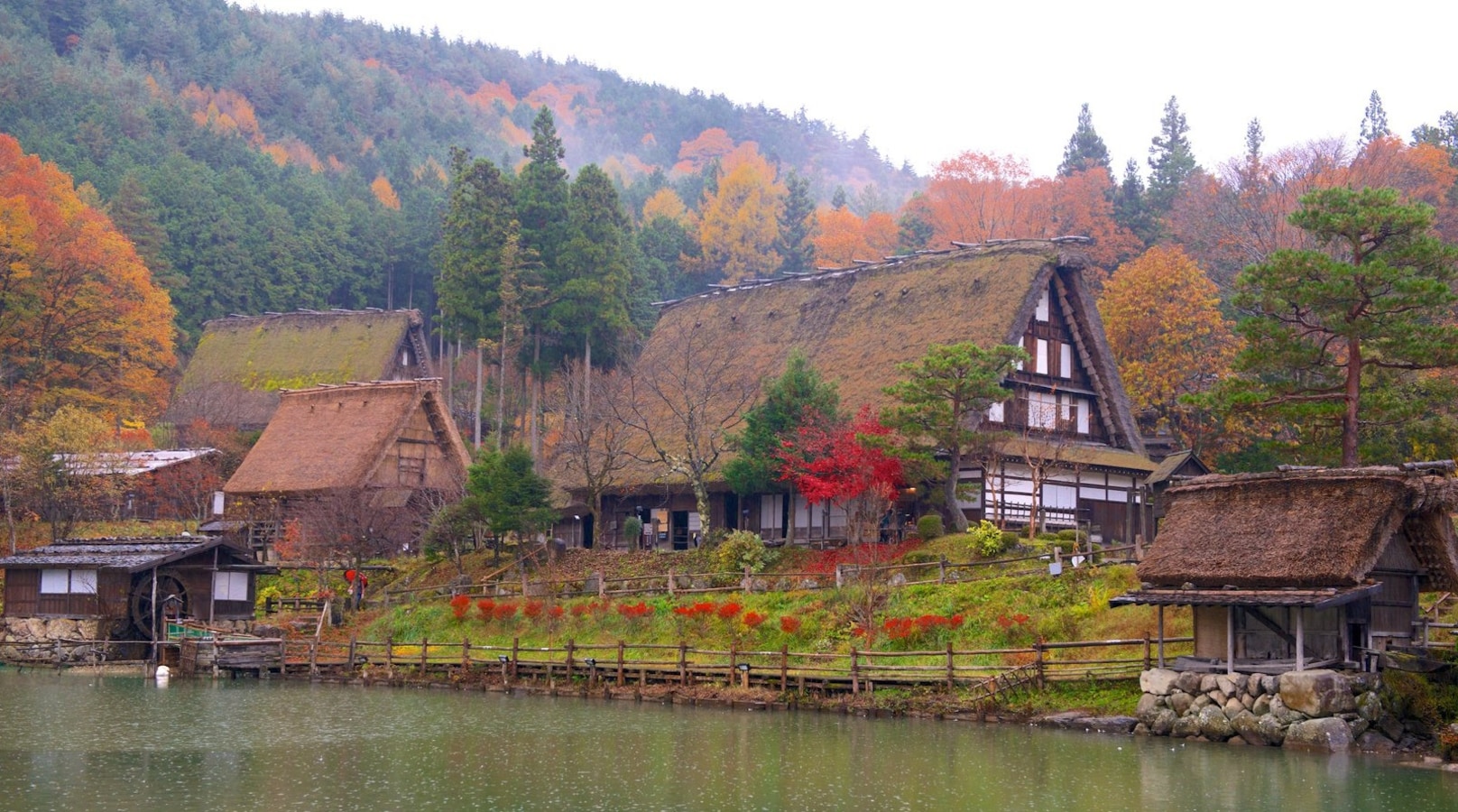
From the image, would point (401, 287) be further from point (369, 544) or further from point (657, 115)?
point (657, 115)

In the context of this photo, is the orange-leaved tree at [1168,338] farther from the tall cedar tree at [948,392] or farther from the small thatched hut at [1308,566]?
the small thatched hut at [1308,566]

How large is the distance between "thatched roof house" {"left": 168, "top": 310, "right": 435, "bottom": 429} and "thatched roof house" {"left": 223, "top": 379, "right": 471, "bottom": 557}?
32.8 ft

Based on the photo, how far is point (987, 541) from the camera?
35031mm

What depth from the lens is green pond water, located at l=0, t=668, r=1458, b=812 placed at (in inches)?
758

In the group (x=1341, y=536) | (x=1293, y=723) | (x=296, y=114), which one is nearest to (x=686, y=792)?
(x=1293, y=723)

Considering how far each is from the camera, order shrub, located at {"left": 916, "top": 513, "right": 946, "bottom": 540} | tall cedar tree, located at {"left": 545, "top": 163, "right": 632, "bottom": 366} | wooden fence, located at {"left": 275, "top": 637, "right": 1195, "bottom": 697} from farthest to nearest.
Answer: tall cedar tree, located at {"left": 545, "top": 163, "right": 632, "bottom": 366}, shrub, located at {"left": 916, "top": 513, "right": 946, "bottom": 540}, wooden fence, located at {"left": 275, "top": 637, "right": 1195, "bottom": 697}

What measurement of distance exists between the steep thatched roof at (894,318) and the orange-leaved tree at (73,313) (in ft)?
79.3

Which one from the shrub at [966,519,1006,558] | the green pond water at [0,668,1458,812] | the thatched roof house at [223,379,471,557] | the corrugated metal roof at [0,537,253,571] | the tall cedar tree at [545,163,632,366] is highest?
the tall cedar tree at [545,163,632,366]

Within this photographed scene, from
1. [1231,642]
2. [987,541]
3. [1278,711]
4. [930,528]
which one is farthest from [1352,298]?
[930,528]

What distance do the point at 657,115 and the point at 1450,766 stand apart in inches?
5833

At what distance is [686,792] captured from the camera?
65.8 feet

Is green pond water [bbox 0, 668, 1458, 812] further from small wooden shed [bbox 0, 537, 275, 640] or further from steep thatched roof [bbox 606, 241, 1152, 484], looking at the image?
steep thatched roof [bbox 606, 241, 1152, 484]

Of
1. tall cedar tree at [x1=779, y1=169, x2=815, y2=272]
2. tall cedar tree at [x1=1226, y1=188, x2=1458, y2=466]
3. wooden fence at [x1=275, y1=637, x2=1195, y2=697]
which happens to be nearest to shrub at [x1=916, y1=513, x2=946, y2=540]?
wooden fence at [x1=275, y1=637, x2=1195, y2=697]

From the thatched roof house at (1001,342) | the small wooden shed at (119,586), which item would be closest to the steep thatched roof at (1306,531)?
the thatched roof house at (1001,342)
